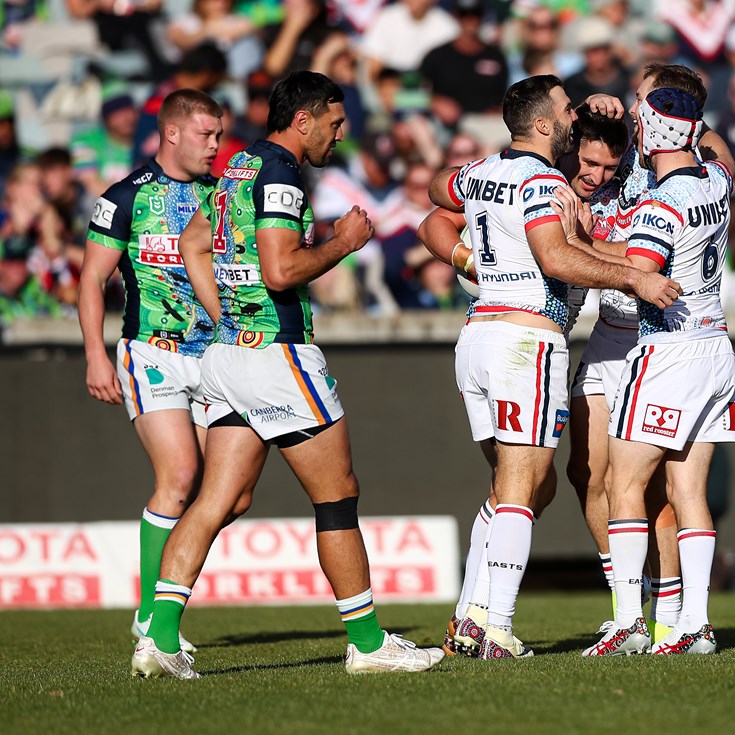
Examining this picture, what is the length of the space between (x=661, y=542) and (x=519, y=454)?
103 centimetres

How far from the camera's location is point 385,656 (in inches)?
212

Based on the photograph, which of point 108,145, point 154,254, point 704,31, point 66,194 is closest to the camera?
point 154,254

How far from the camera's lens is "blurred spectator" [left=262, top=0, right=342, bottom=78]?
1445 cm

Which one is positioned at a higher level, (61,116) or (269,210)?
(61,116)

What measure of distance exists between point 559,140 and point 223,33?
9458 mm

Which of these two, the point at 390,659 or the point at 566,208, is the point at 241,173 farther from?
the point at 390,659

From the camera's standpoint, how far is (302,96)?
547 cm

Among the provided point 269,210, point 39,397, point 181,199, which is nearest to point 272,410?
point 269,210

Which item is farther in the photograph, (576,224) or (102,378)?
(102,378)

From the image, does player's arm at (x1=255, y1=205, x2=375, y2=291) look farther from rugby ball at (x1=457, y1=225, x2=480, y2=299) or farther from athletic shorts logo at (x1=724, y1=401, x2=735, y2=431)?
athletic shorts logo at (x1=724, y1=401, x2=735, y2=431)

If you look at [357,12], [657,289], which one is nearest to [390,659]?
[657,289]

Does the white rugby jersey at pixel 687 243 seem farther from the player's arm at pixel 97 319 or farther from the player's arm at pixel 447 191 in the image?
the player's arm at pixel 97 319

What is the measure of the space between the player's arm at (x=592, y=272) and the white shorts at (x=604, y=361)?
100 centimetres

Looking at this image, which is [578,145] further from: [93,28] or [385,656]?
[93,28]
